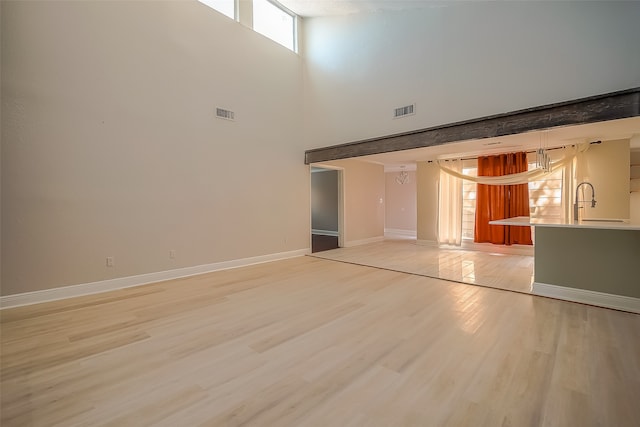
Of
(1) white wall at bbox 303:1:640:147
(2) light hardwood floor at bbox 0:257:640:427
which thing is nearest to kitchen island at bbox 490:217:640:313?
(2) light hardwood floor at bbox 0:257:640:427

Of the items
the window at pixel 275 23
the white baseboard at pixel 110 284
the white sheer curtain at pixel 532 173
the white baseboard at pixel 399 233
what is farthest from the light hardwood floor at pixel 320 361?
the white baseboard at pixel 399 233

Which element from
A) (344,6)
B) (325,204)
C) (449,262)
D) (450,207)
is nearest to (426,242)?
(450,207)

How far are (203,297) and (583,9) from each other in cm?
575

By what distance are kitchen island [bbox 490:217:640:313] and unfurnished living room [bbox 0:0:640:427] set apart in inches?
0.8

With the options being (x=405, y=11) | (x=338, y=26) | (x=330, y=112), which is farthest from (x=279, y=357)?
(x=338, y=26)

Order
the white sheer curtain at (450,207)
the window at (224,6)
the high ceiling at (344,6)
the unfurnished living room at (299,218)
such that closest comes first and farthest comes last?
the unfurnished living room at (299,218), the high ceiling at (344,6), the window at (224,6), the white sheer curtain at (450,207)

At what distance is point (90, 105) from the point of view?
3.57 metres

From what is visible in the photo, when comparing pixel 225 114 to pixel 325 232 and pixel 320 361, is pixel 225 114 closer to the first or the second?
pixel 320 361

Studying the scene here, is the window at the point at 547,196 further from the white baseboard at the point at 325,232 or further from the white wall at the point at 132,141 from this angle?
the white wall at the point at 132,141

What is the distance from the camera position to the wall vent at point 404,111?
4.75m

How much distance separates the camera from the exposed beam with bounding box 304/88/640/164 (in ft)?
9.61

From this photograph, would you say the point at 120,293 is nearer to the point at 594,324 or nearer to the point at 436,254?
the point at 594,324

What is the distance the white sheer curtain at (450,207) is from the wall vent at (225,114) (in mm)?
5213

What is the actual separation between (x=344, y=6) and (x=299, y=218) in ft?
14.1
